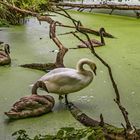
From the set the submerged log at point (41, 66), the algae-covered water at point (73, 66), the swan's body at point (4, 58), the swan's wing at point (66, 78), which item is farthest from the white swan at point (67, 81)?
the swan's body at point (4, 58)

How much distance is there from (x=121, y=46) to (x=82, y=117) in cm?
224

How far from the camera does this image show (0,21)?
610 cm

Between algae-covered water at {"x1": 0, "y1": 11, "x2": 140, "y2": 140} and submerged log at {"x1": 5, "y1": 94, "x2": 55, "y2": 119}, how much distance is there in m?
0.03

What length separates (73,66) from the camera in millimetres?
3736

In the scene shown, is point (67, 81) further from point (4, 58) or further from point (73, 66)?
point (4, 58)

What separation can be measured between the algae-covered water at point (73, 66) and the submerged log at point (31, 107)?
0.11 ft

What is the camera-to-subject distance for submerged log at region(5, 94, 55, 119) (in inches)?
97.3

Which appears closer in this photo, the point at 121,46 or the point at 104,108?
the point at 104,108

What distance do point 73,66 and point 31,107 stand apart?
47.9 inches

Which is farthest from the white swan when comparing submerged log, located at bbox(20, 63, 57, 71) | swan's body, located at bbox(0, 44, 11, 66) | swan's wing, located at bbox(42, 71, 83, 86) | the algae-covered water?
swan's body, located at bbox(0, 44, 11, 66)

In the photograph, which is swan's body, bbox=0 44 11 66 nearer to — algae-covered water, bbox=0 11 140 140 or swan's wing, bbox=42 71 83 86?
algae-covered water, bbox=0 11 140 140

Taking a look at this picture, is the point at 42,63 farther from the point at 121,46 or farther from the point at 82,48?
the point at 121,46

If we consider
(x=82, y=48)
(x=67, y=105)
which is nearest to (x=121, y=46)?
(x=82, y=48)

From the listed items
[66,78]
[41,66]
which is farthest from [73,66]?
[66,78]
